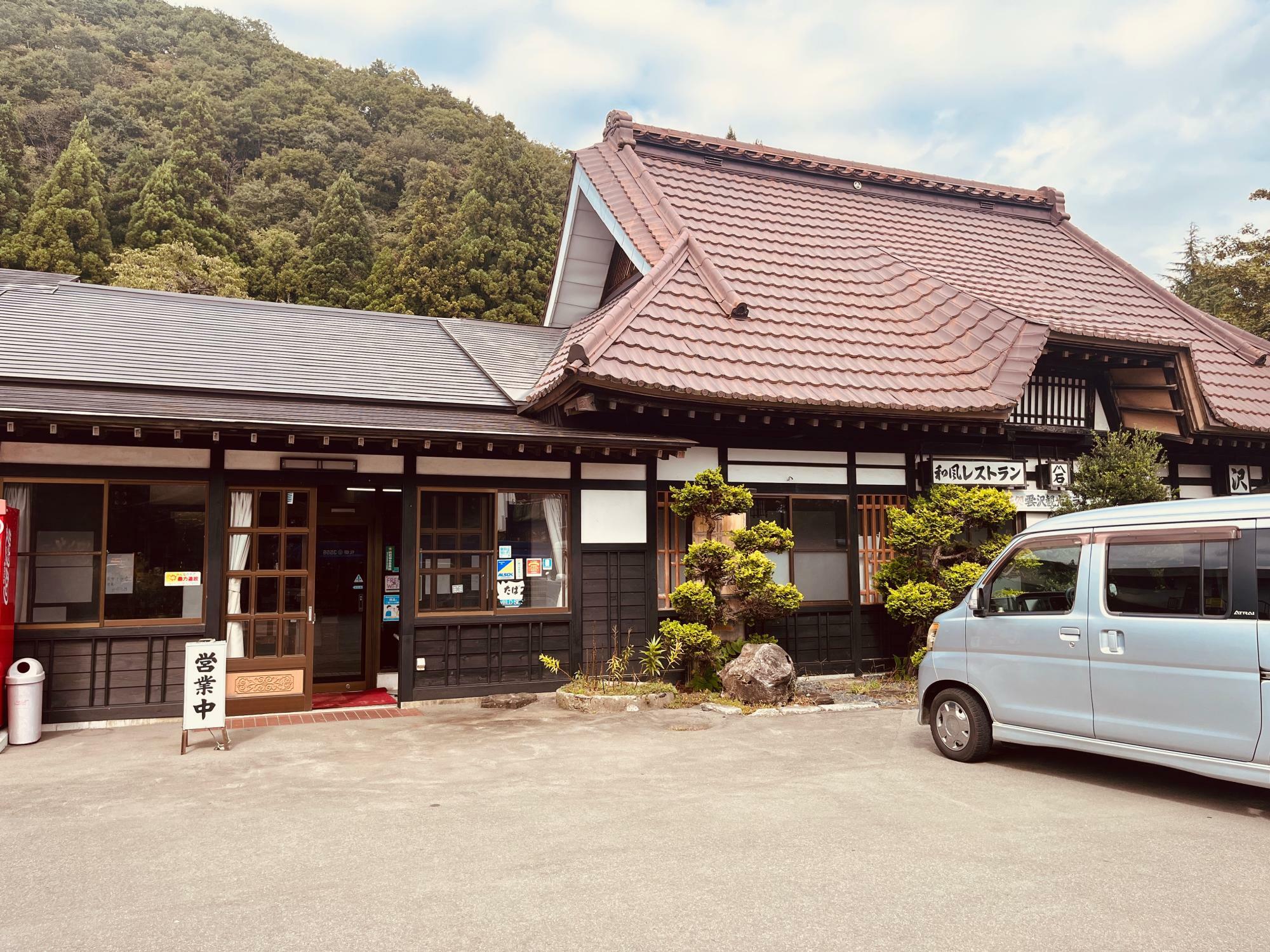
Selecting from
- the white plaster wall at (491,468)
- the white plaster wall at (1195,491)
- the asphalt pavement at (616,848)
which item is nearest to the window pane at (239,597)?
the asphalt pavement at (616,848)

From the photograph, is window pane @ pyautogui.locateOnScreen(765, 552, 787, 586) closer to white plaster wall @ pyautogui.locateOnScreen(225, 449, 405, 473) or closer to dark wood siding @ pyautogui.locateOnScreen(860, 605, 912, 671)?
dark wood siding @ pyautogui.locateOnScreen(860, 605, 912, 671)

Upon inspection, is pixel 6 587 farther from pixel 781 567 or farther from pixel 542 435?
pixel 781 567

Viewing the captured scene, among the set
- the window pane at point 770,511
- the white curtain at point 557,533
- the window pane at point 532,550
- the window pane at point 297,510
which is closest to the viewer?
the window pane at point 297,510

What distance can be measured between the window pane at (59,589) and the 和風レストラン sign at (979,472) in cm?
1046

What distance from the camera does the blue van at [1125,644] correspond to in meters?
5.36

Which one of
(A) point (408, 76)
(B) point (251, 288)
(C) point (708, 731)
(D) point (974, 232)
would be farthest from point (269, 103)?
(C) point (708, 731)

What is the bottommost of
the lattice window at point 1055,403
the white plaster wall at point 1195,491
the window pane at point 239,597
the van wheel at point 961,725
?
the van wheel at point 961,725

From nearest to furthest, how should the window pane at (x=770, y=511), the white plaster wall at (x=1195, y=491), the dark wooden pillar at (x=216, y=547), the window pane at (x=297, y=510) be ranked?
the dark wooden pillar at (x=216, y=547) < the window pane at (x=297, y=510) < the window pane at (x=770, y=511) < the white plaster wall at (x=1195, y=491)

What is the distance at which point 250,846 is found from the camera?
16.6ft

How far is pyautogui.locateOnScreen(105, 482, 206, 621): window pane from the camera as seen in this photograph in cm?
859

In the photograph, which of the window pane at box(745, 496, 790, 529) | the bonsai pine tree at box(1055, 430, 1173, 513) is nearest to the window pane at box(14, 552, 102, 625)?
the window pane at box(745, 496, 790, 529)

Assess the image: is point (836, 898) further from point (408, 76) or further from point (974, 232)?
point (408, 76)

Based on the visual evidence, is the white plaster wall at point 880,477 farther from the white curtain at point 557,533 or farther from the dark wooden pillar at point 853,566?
the white curtain at point 557,533

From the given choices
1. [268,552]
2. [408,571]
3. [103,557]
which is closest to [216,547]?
[268,552]
